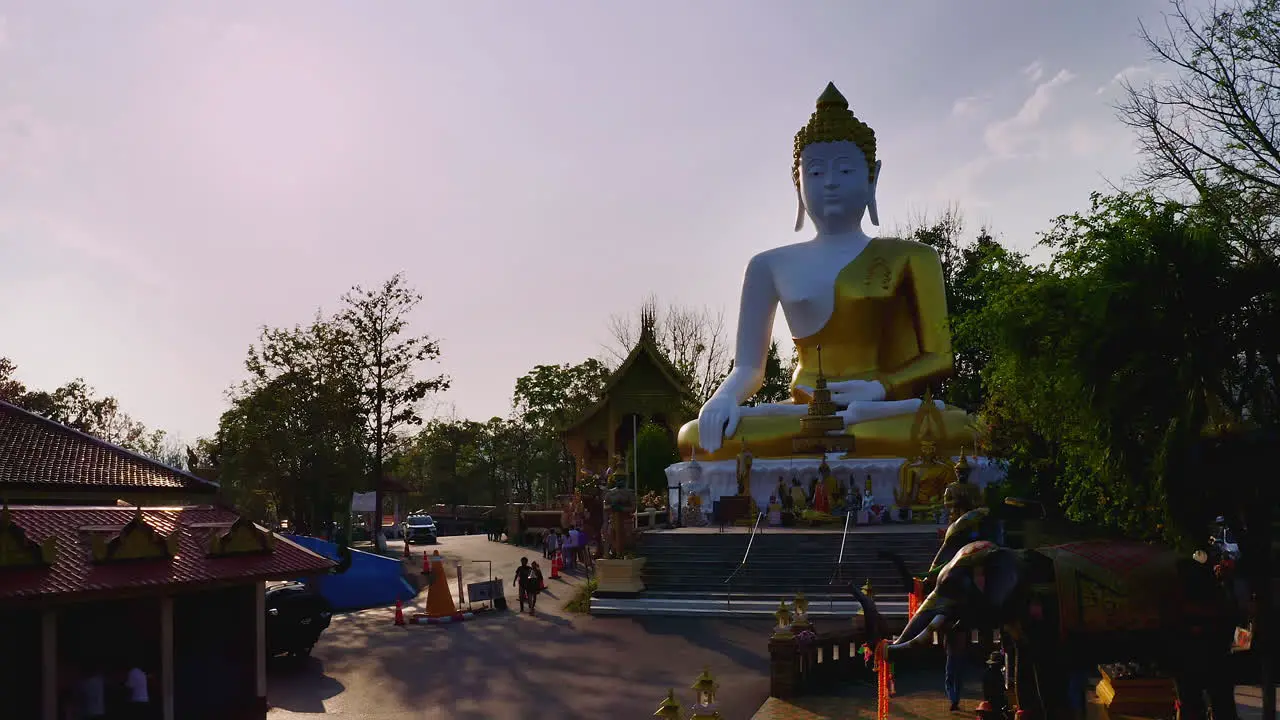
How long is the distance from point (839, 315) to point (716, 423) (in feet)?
16.1

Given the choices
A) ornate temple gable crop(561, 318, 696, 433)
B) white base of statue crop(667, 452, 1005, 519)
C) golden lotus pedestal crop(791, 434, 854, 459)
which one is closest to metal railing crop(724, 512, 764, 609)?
golden lotus pedestal crop(791, 434, 854, 459)

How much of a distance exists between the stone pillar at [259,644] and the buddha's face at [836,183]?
23.0 metres

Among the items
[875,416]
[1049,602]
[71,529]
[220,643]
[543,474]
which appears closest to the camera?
[1049,602]

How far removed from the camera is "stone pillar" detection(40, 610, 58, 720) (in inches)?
389

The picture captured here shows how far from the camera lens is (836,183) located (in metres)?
31.6

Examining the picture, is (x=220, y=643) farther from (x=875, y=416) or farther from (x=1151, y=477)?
(x=875, y=416)

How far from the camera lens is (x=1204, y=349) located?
31.7ft

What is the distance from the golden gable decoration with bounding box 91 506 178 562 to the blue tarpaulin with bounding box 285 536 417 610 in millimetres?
12964

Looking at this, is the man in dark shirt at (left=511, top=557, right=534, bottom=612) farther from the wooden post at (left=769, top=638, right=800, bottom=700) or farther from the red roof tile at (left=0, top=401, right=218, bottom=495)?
the wooden post at (left=769, top=638, right=800, bottom=700)

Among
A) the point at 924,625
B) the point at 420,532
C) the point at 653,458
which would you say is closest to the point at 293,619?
the point at 924,625

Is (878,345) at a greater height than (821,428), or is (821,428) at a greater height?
(878,345)

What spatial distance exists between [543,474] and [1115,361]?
61353mm

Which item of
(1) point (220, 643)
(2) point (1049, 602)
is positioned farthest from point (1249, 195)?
(1) point (220, 643)

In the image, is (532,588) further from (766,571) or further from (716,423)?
(716,423)
